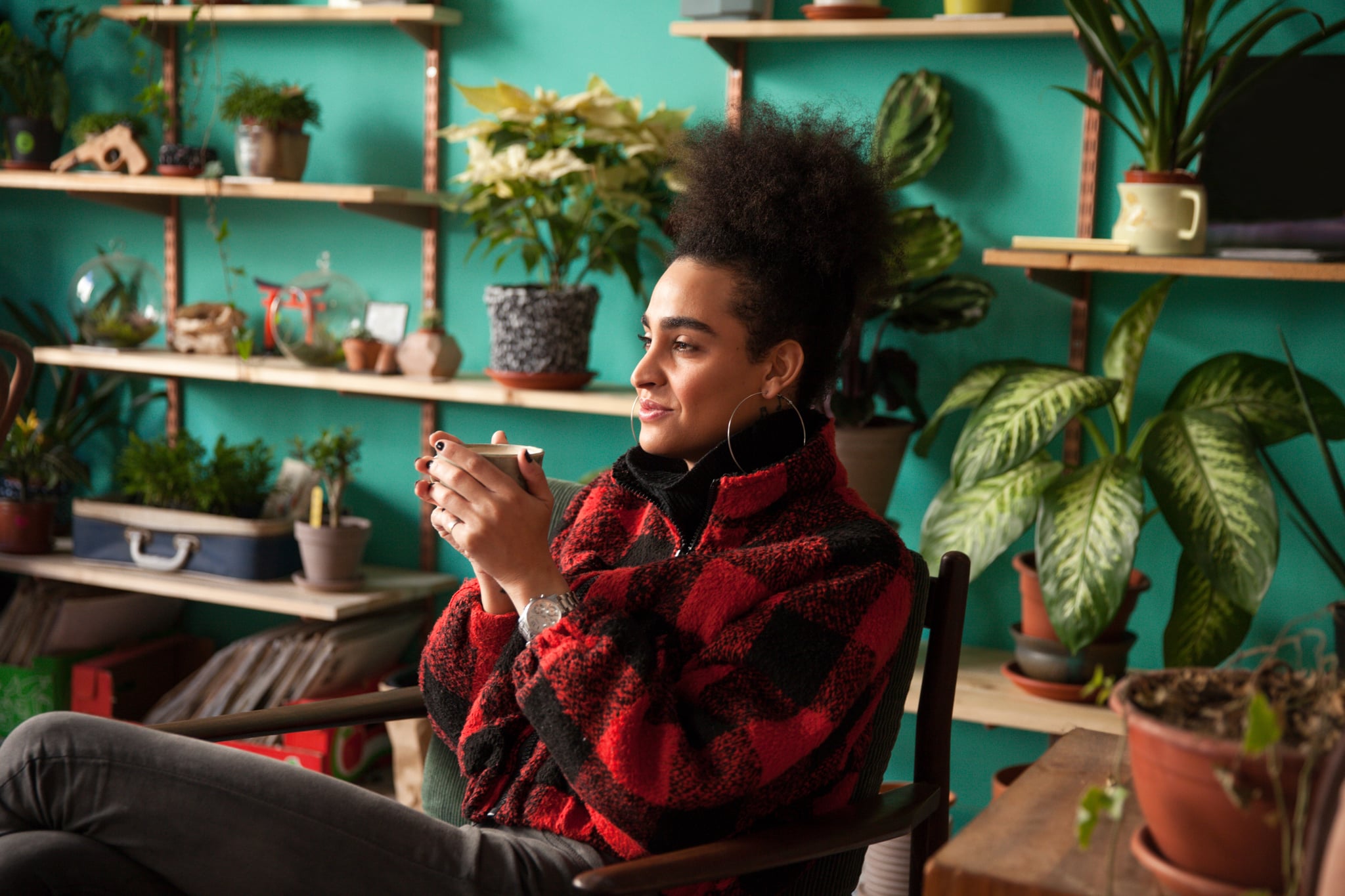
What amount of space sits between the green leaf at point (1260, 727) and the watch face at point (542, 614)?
76 centimetres

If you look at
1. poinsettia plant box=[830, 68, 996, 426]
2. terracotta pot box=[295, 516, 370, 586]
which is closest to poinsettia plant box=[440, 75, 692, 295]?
poinsettia plant box=[830, 68, 996, 426]

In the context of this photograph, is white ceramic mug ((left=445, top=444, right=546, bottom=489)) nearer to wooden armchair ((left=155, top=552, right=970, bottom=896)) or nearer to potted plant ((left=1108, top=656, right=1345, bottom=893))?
wooden armchair ((left=155, top=552, right=970, bottom=896))

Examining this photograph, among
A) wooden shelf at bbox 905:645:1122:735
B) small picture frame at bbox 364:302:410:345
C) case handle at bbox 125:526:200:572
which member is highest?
small picture frame at bbox 364:302:410:345

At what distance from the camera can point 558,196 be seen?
94.3 inches

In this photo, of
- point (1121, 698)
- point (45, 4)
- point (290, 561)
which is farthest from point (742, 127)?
point (45, 4)

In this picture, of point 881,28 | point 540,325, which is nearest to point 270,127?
point 540,325

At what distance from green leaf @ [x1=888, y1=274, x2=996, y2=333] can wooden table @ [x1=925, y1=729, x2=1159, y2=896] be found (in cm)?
131

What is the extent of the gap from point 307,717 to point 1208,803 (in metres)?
1.01

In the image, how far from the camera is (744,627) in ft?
4.13

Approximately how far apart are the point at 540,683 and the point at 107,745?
1.39 ft

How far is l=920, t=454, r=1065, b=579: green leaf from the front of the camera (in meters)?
2.03

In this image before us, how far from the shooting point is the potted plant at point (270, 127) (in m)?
2.67

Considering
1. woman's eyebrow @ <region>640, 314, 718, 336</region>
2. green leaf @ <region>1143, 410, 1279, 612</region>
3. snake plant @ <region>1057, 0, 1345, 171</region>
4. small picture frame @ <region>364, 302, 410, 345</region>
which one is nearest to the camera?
woman's eyebrow @ <region>640, 314, 718, 336</region>

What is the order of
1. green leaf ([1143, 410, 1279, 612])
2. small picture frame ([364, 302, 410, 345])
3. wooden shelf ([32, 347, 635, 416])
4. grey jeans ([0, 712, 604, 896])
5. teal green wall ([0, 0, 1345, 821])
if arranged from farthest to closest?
small picture frame ([364, 302, 410, 345])
wooden shelf ([32, 347, 635, 416])
teal green wall ([0, 0, 1345, 821])
green leaf ([1143, 410, 1279, 612])
grey jeans ([0, 712, 604, 896])
